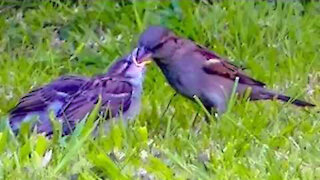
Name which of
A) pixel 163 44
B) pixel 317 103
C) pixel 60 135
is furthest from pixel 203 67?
pixel 60 135

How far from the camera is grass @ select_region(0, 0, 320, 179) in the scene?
4637 millimetres

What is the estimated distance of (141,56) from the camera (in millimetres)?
5703

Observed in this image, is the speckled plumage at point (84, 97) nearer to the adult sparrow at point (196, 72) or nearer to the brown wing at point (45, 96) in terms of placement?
the brown wing at point (45, 96)

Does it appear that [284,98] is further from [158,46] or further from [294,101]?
[158,46]

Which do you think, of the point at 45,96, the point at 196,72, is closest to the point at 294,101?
the point at 196,72

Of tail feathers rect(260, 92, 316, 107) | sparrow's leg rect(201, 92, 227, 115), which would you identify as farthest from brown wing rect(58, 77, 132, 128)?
tail feathers rect(260, 92, 316, 107)

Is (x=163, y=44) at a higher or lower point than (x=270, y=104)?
higher

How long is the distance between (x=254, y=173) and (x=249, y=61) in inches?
83.4

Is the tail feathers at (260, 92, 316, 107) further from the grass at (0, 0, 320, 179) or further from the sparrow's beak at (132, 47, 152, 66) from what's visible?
the sparrow's beak at (132, 47, 152, 66)

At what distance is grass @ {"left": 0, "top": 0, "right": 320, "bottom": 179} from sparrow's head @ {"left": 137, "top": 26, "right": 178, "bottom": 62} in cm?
27

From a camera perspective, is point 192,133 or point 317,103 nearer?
point 192,133

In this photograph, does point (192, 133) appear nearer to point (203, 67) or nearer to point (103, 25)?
point (203, 67)

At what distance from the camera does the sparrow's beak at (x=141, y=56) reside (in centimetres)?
570

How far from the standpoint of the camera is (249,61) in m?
6.64
